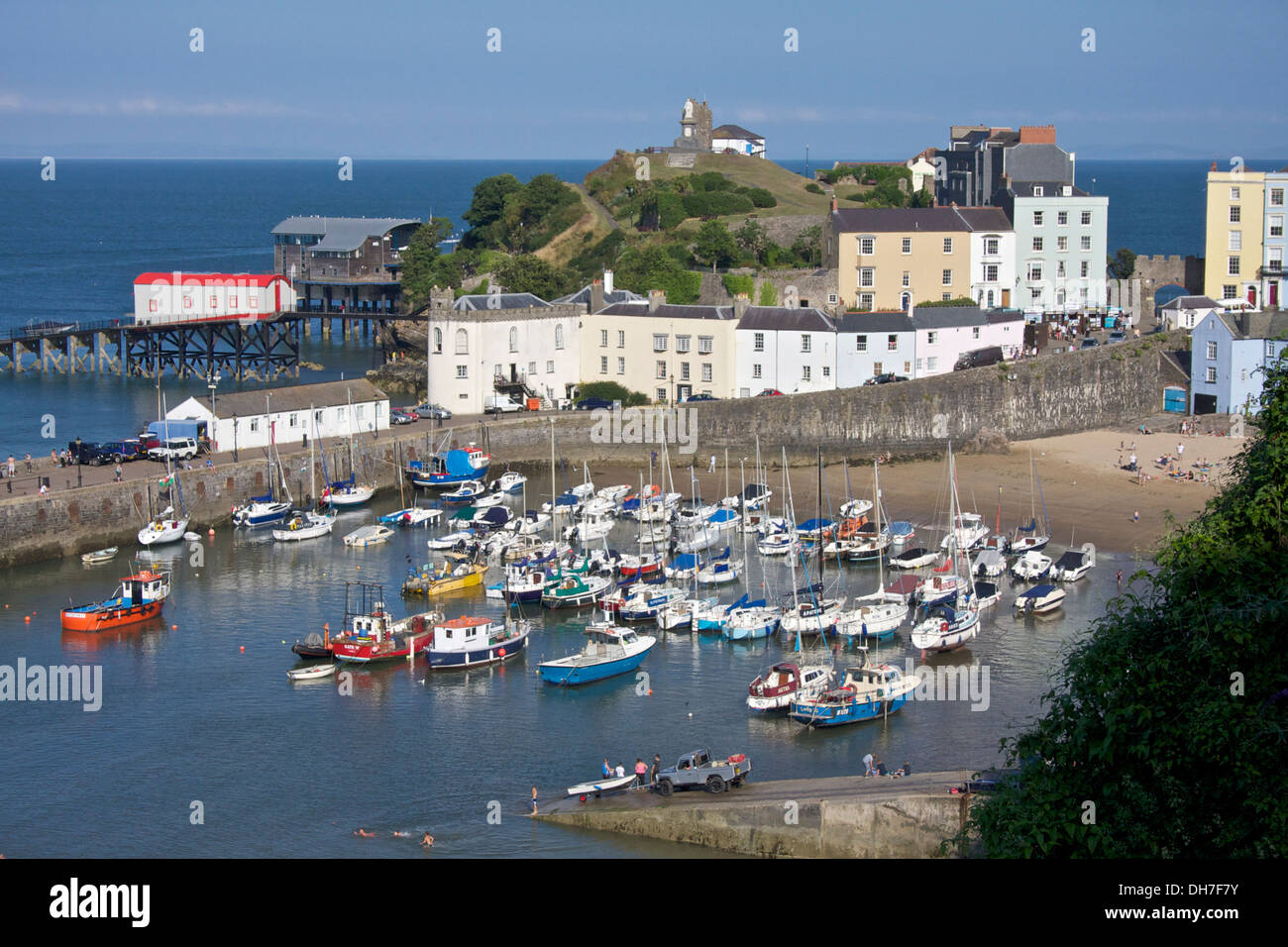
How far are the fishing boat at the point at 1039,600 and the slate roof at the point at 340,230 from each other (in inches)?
1871

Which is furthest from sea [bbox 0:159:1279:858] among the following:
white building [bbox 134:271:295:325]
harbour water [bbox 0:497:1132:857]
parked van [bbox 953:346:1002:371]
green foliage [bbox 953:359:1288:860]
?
white building [bbox 134:271:295:325]

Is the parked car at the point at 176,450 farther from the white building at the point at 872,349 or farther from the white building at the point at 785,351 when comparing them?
the white building at the point at 872,349

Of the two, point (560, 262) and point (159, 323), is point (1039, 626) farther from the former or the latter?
point (159, 323)

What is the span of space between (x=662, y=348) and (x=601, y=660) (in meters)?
23.0

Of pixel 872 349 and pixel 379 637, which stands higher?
A: pixel 872 349

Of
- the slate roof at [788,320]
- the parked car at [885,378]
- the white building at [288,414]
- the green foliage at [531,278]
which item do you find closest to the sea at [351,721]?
the white building at [288,414]

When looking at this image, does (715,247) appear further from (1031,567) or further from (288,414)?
(1031,567)

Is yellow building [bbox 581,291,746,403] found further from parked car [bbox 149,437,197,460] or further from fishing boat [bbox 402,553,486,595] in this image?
fishing boat [bbox 402,553,486,595]

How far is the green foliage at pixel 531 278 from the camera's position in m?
58.8

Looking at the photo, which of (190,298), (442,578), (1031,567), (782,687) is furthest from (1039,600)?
(190,298)

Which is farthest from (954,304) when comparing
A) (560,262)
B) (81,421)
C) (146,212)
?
(146,212)

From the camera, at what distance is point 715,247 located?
59344 millimetres

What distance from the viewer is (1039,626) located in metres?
31.3

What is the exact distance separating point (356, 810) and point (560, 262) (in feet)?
154
